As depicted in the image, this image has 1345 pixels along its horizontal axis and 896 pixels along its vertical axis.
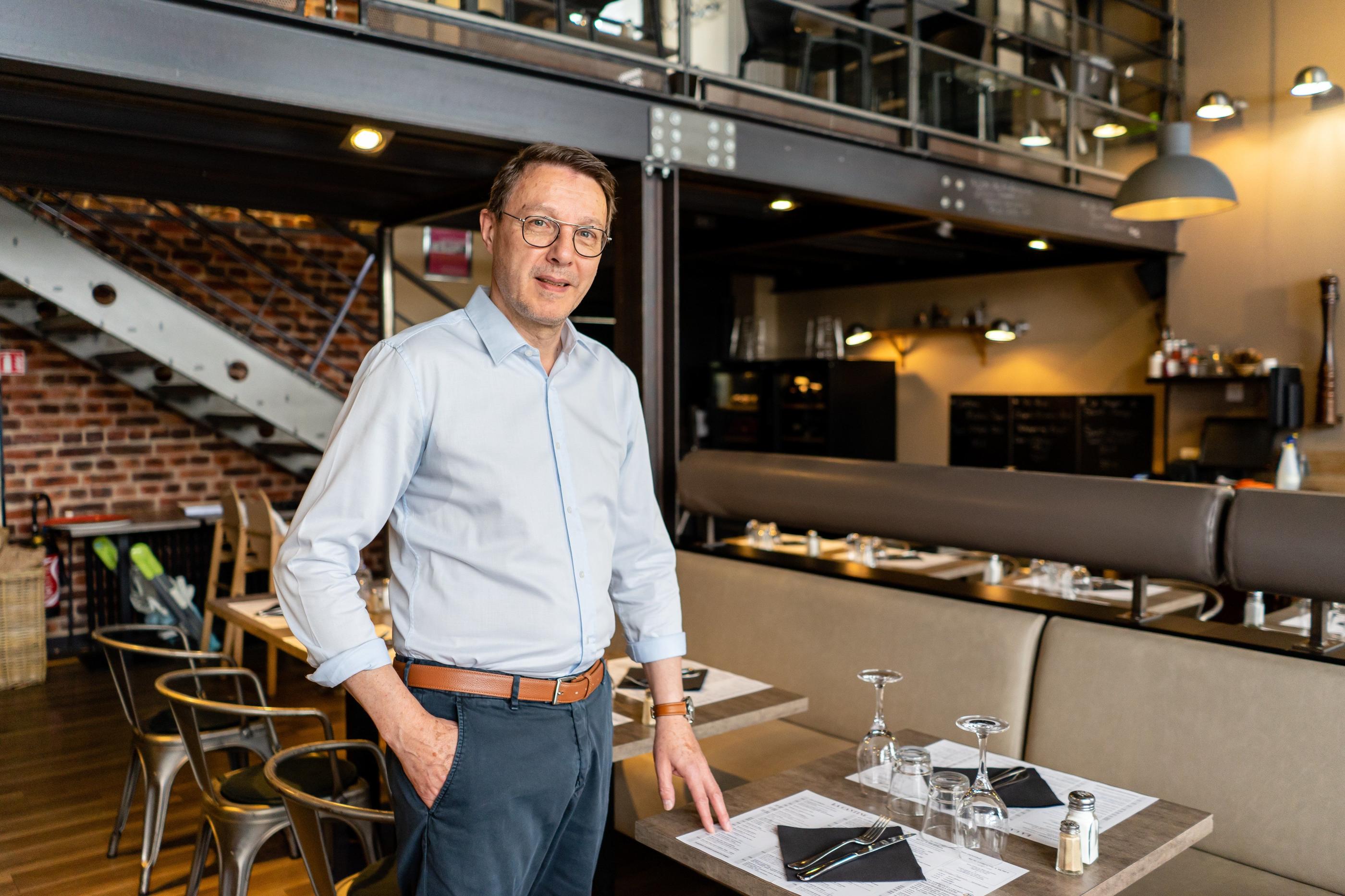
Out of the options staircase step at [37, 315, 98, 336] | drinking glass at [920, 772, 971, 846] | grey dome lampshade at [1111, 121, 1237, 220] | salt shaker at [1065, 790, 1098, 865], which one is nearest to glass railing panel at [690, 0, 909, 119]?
grey dome lampshade at [1111, 121, 1237, 220]

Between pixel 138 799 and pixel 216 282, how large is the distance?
4.04m

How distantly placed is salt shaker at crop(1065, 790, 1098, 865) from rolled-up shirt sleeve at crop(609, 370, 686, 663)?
0.67m

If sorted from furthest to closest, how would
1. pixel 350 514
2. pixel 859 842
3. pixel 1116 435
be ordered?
1. pixel 1116 435
2. pixel 859 842
3. pixel 350 514

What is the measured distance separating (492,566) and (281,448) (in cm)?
580

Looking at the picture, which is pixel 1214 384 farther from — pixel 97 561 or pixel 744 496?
pixel 97 561

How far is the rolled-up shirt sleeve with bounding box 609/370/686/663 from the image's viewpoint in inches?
70.9

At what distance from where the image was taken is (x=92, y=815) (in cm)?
372

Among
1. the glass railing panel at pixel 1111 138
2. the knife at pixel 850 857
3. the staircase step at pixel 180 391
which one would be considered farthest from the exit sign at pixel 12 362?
the glass railing panel at pixel 1111 138

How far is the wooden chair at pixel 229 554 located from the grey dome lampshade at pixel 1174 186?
189 inches

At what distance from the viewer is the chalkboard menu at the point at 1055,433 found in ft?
24.9

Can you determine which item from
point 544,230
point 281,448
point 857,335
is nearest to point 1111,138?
point 857,335

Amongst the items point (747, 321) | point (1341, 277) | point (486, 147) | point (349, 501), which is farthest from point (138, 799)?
point (1341, 277)

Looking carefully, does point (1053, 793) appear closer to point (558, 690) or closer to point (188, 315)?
point (558, 690)

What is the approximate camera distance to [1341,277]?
21.8 ft
